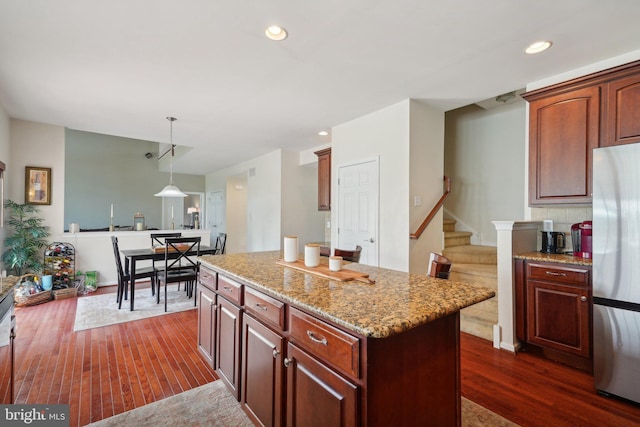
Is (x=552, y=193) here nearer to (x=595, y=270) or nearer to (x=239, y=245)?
(x=595, y=270)

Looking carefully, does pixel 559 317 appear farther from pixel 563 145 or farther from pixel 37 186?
pixel 37 186

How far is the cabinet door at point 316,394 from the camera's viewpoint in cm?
106

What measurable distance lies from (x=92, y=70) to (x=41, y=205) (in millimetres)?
2994

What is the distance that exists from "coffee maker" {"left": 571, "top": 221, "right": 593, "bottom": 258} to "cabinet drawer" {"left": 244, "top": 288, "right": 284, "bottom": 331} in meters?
2.68

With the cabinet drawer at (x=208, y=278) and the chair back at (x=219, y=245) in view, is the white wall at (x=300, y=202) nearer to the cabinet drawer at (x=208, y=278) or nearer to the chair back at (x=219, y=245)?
the chair back at (x=219, y=245)

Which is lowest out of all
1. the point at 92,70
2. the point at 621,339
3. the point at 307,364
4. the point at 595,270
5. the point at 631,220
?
the point at 621,339

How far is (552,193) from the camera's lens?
269cm

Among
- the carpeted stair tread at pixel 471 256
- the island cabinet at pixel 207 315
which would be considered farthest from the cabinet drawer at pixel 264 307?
the carpeted stair tread at pixel 471 256

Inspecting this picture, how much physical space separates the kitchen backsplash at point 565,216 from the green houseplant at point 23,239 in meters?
6.31

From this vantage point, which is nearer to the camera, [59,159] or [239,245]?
[59,159]

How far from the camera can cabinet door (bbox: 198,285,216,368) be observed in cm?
217

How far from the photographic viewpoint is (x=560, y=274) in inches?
96.2

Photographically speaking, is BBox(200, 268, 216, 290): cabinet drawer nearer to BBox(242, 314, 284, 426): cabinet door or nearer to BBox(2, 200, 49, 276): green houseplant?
BBox(242, 314, 284, 426): cabinet door

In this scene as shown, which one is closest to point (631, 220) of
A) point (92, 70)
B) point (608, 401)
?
point (608, 401)
